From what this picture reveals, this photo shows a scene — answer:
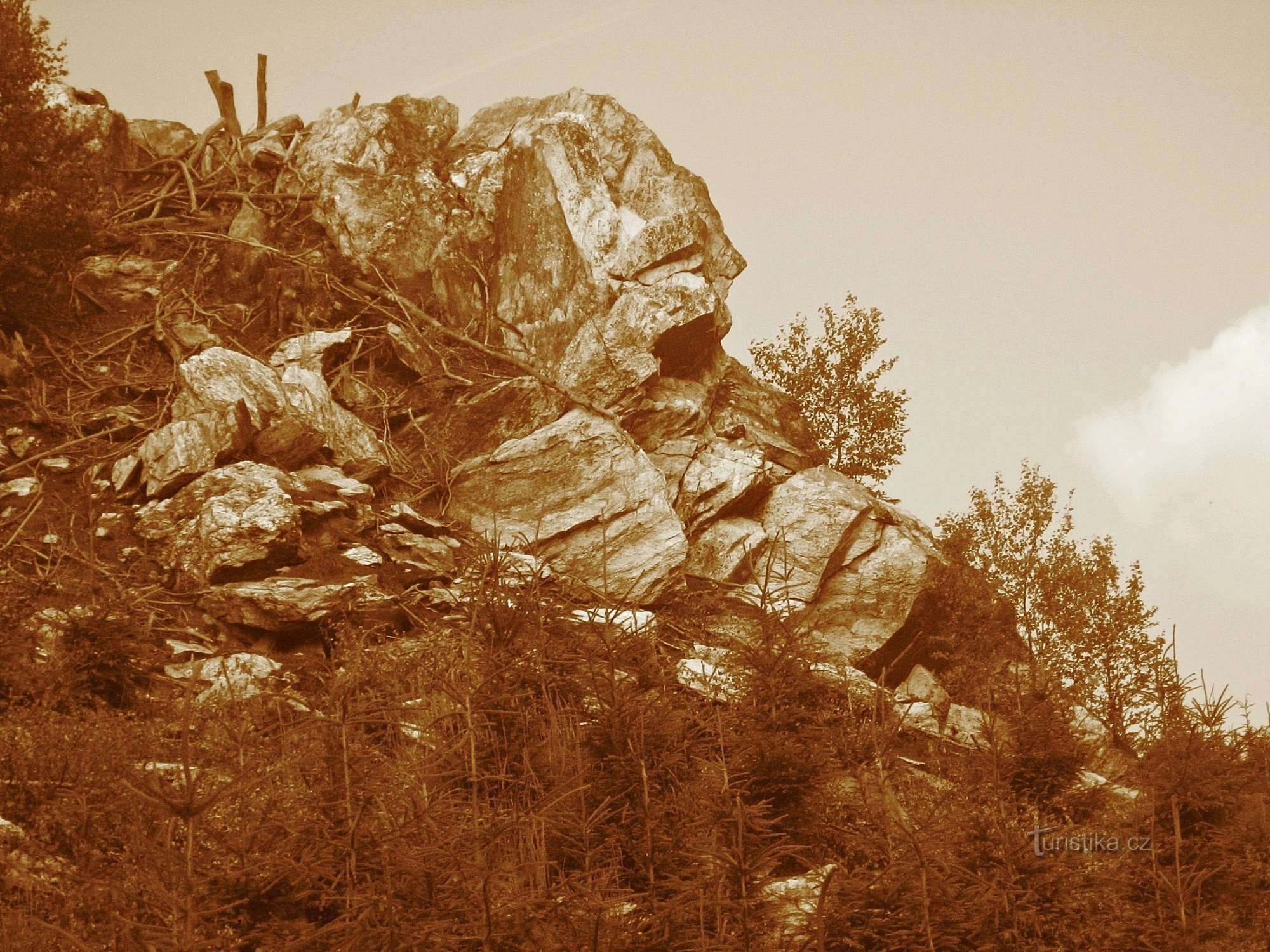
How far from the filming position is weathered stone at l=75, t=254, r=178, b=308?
79.7 feet

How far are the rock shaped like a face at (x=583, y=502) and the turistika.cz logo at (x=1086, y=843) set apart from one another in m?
11.2

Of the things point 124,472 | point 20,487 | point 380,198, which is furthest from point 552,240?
point 20,487

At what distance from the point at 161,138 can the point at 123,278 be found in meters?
6.84

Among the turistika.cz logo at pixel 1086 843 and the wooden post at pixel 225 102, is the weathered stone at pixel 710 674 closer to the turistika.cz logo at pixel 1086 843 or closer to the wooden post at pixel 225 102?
the turistika.cz logo at pixel 1086 843

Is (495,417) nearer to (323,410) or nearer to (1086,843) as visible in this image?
(323,410)

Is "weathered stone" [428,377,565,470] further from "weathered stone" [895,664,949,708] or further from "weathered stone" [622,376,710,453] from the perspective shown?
"weathered stone" [895,664,949,708]

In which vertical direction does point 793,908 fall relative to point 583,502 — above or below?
below

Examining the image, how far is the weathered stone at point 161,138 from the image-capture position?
29.3 meters

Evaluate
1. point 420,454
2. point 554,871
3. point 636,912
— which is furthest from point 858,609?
point 636,912

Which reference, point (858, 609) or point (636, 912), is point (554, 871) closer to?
point (636, 912)

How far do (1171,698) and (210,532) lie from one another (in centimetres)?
1413

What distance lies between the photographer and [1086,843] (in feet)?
34.1

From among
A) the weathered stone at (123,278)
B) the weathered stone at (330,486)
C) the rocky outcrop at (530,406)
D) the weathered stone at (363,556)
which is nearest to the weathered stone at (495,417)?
the rocky outcrop at (530,406)

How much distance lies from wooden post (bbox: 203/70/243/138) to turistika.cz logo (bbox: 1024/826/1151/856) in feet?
93.5
